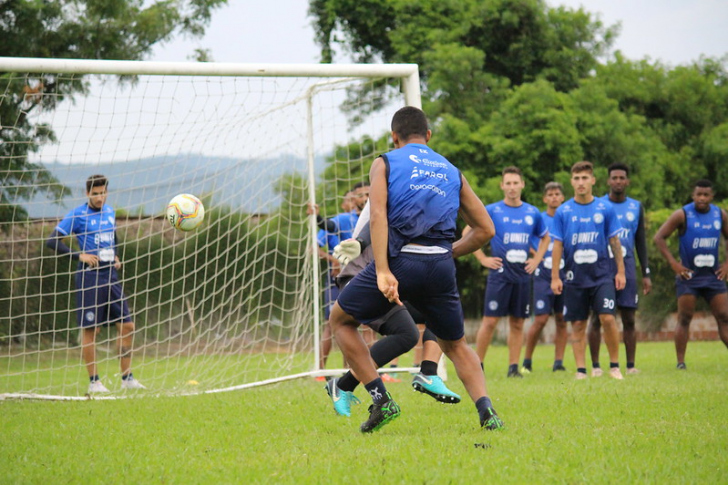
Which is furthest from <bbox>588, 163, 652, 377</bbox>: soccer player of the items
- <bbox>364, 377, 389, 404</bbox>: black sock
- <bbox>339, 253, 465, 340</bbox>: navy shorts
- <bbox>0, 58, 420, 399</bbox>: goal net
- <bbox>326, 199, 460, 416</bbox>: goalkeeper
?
<bbox>364, 377, 389, 404</bbox>: black sock

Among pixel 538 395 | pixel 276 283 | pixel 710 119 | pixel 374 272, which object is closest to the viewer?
pixel 374 272

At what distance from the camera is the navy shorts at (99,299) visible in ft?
28.9

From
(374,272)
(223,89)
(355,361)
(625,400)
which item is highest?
(223,89)

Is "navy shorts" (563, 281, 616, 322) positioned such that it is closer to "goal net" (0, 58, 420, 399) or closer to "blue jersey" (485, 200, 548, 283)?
"blue jersey" (485, 200, 548, 283)

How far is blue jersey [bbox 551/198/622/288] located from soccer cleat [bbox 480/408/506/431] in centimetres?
436

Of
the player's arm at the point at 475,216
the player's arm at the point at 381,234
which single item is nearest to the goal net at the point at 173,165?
the player's arm at the point at 475,216

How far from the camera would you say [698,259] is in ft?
33.1

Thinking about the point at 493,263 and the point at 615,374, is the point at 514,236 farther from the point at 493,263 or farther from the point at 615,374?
the point at 615,374

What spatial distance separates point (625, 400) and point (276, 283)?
353 inches

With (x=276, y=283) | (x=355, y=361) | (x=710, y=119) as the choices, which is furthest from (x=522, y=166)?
(x=355, y=361)

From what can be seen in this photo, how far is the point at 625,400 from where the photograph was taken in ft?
21.6

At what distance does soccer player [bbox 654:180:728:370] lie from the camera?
9984 millimetres

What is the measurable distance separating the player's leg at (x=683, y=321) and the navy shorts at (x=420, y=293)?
19.6 ft

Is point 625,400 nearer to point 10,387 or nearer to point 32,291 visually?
point 10,387
